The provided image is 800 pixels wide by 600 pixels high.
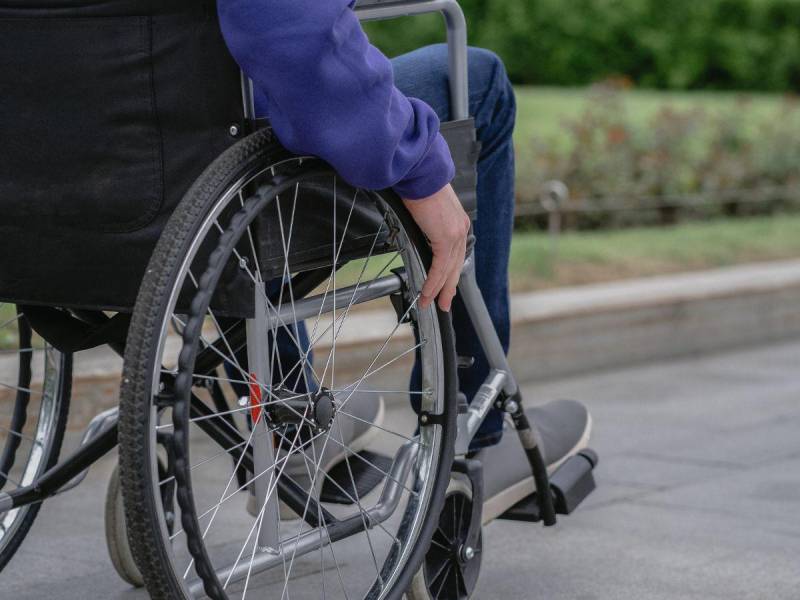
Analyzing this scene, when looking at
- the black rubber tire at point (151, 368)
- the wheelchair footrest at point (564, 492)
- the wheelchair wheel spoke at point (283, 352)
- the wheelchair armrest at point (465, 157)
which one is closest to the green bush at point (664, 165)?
the wheelchair footrest at point (564, 492)

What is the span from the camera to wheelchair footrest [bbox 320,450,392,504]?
2436mm

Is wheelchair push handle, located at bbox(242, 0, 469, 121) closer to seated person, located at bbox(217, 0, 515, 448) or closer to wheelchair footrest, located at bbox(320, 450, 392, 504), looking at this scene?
seated person, located at bbox(217, 0, 515, 448)

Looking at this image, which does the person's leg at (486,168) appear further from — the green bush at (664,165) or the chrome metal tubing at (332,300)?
the green bush at (664,165)

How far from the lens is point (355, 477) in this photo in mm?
2541

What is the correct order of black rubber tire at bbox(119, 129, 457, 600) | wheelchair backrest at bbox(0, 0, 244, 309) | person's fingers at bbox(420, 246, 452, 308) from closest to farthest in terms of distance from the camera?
black rubber tire at bbox(119, 129, 457, 600) → wheelchair backrest at bbox(0, 0, 244, 309) → person's fingers at bbox(420, 246, 452, 308)

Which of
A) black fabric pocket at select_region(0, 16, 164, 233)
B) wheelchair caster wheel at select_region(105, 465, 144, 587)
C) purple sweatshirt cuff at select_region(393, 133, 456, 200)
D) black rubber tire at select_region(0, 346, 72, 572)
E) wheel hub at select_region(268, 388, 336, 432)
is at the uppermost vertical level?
black fabric pocket at select_region(0, 16, 164, 233)

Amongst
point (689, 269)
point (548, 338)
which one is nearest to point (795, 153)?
point (689, 269)

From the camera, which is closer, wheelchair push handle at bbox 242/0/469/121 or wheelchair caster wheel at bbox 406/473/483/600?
wheelchair push handle at bbox 242/0/469/121

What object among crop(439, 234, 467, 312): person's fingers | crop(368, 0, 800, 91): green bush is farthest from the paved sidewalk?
crop(368, 0, 800, 91): green bush

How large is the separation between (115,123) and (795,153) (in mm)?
6733

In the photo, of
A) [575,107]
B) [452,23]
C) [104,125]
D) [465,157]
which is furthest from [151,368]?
[575,107]

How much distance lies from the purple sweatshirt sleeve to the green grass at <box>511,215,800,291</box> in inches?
136

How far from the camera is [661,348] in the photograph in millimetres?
5266

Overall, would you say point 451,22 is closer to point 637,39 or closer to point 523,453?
point 523,453
